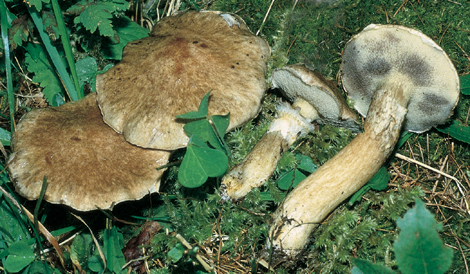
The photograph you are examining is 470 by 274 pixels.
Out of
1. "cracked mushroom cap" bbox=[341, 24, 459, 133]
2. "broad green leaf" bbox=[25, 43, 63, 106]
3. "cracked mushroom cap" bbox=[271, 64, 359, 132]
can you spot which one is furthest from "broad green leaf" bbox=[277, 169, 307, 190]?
"broad green leaf" bbox=[25, 43, 63, 106]

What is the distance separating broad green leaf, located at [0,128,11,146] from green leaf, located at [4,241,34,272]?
0.88 metres

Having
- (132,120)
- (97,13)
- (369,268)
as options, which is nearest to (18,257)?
(132,120)

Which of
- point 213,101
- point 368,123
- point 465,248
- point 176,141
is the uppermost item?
point 213,101

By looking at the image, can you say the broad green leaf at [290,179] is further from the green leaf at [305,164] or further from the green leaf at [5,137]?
the green leaf at [5,137]

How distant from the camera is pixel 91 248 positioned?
272 cm

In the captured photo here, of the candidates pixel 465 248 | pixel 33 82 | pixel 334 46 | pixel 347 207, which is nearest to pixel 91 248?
pixel 33 82

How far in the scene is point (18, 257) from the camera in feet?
8.17

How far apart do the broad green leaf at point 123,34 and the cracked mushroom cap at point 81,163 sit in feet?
2.31

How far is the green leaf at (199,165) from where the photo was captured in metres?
2.24

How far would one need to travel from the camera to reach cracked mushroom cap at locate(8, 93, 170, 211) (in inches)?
93.4

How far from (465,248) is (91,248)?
9.85ft

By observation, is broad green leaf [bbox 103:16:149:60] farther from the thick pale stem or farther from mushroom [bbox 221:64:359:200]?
the thick pale stem

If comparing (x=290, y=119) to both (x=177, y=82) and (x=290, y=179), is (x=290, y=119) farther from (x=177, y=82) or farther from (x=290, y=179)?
(x=177, y=82)

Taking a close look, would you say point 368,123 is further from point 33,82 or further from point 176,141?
point 33,82
